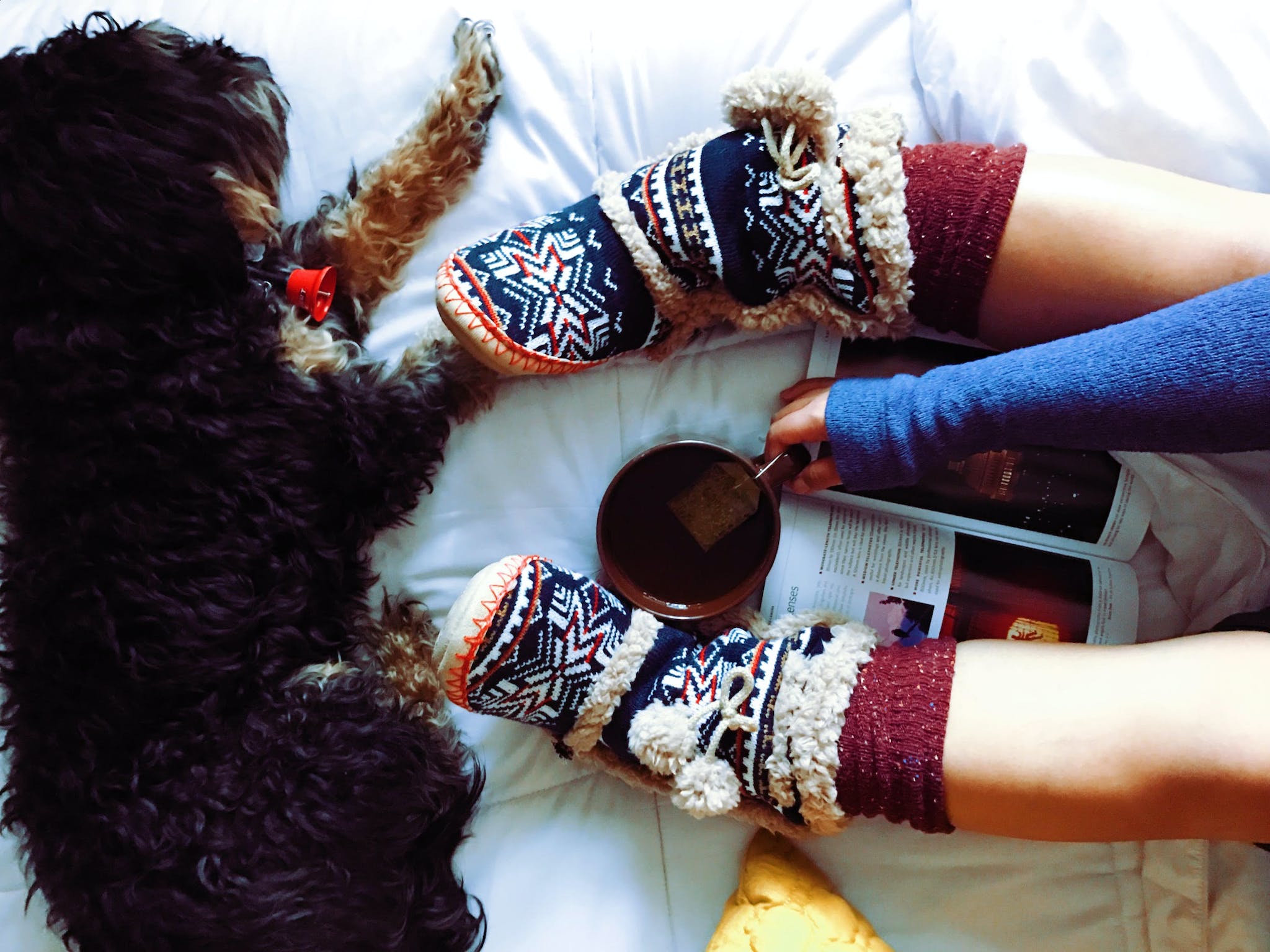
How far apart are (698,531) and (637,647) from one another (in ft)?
0.47

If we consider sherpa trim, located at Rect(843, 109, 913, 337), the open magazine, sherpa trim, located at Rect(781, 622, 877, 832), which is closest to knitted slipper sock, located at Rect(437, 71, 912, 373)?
sherpa trim, located at Rect(843, 109, 913, 337)

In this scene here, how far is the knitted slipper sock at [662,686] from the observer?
90 cm

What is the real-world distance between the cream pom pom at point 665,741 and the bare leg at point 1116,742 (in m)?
0.25

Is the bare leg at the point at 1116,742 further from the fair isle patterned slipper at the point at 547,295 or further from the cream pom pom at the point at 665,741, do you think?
the fair isle patterned slipper at the point at 547,295

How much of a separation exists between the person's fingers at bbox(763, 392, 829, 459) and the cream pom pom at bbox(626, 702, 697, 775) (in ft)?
0.98

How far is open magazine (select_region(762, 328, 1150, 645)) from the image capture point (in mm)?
971

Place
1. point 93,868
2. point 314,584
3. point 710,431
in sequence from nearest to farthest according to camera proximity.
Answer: point 93,868, point 314,584, point 710,431

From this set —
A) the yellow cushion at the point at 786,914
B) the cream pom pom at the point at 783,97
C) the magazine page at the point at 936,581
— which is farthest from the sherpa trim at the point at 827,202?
the yellow cushion at the point at 786,914

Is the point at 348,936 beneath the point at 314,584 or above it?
beneath

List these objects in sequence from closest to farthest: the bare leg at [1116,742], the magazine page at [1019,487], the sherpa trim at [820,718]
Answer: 1. the bare leg at [1116,742]
2. the sherpa trim at [820,718]
3. the magazine page at [1019,487]

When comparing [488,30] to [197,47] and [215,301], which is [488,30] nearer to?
[197,47]

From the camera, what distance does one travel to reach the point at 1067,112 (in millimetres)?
948

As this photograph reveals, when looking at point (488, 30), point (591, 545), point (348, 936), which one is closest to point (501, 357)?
point (591, 545)

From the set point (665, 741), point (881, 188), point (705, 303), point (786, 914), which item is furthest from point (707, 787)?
point (881, 188)
